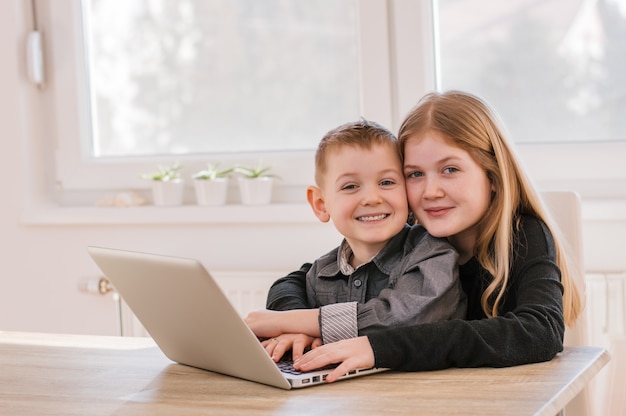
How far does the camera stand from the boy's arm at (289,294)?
1.54 meters

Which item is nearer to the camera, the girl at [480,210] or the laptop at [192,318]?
the laptop at [192,318]

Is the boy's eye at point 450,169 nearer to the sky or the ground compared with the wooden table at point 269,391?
nearer to the sky

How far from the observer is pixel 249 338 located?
45.5 inches

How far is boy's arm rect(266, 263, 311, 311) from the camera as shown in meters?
1.54

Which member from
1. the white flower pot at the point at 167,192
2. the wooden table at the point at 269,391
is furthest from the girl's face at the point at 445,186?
the white flower pot at the point at 167,192

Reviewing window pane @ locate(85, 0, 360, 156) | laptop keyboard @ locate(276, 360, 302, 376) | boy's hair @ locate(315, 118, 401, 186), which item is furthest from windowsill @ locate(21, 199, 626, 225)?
laptop keyboard @ locate(276, 360, 302, 376)

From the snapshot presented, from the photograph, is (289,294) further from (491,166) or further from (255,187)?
(255,187)

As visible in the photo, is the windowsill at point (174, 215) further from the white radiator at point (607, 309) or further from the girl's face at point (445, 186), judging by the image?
the girl's face at point (445, 186)

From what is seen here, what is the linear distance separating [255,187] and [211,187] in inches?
5.3

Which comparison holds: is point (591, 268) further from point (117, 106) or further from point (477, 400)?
point (117, 106)

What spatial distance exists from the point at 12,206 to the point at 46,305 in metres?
0.31

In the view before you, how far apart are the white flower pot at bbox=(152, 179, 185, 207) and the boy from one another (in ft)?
3.72

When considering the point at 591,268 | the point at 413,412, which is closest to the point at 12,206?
the point at 591,268

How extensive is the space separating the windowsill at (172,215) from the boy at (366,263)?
907 millimetres
